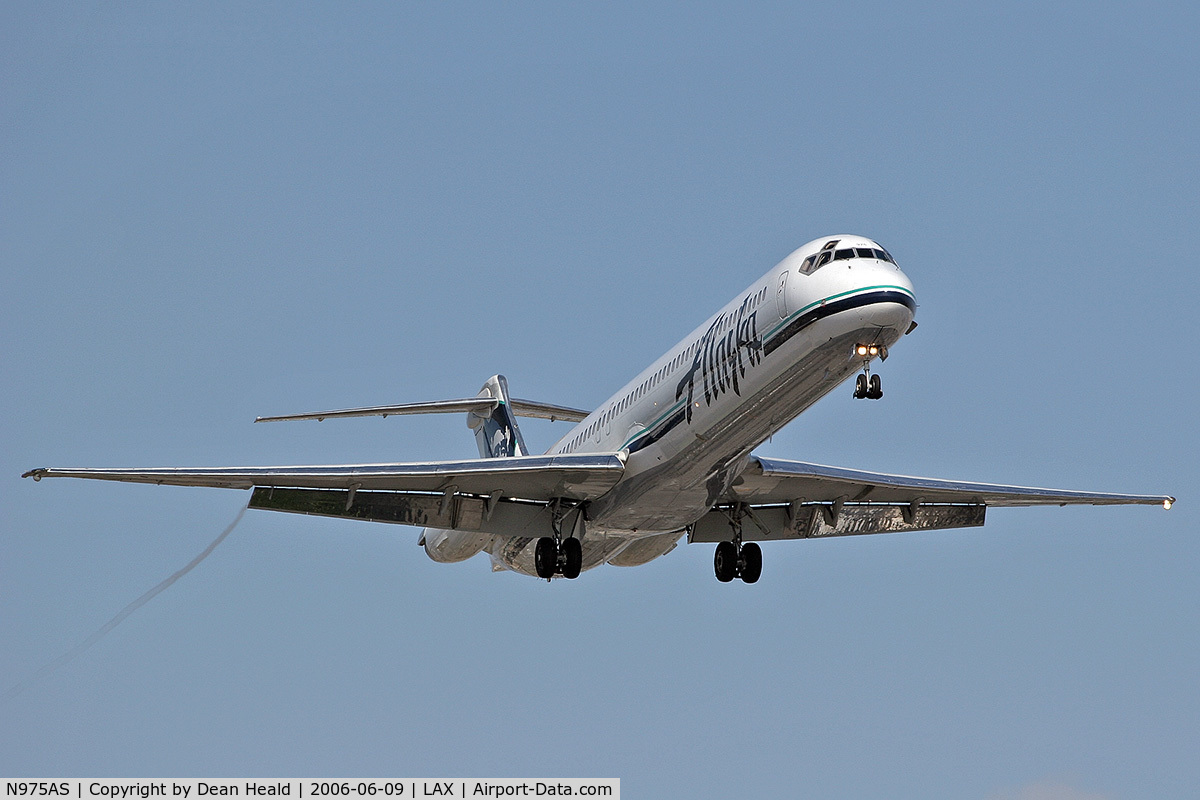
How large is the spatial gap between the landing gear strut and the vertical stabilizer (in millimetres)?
6829

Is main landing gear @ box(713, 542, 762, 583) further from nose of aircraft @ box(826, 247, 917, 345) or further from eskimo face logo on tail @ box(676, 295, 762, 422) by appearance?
nose of aircraft @ box(826, 247, 917, 345)

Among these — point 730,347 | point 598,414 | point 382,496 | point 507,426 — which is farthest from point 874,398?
point 507,426

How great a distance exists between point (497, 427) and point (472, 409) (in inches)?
38.8

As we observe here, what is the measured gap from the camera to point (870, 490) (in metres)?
35.8

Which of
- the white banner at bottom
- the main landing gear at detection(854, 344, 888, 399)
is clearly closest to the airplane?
the main landing gear at detection(854, 344, 888, 399)

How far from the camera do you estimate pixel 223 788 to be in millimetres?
26938

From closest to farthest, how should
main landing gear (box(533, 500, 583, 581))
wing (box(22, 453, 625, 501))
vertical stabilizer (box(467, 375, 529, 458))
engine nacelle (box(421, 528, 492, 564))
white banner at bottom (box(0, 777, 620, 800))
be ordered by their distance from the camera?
white banner at bottom (box(0, 777, 620, 800)) < wing (box(22, 453, 625, 501)) < main landing gear (box(533, 500, 583, 581)) < engine nacelle (box(421, 528, 492, 564)) < vertical stabilizer (box(467, 375, 529, 458))

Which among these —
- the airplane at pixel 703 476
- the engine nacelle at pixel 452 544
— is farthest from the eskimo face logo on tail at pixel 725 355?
the engine nacelle at pixel 452 544

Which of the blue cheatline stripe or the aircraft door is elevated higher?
the aircraft door

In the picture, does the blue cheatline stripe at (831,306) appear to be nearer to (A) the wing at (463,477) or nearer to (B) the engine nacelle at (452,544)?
(A) the wing at (463,477)

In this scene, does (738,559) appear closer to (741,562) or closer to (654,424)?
(741,562)

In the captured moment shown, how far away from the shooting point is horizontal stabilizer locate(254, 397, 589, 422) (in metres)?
39.7

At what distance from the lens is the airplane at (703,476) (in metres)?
28.5

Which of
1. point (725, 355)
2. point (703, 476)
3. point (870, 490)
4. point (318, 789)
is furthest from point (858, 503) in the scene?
point (318, 789)
